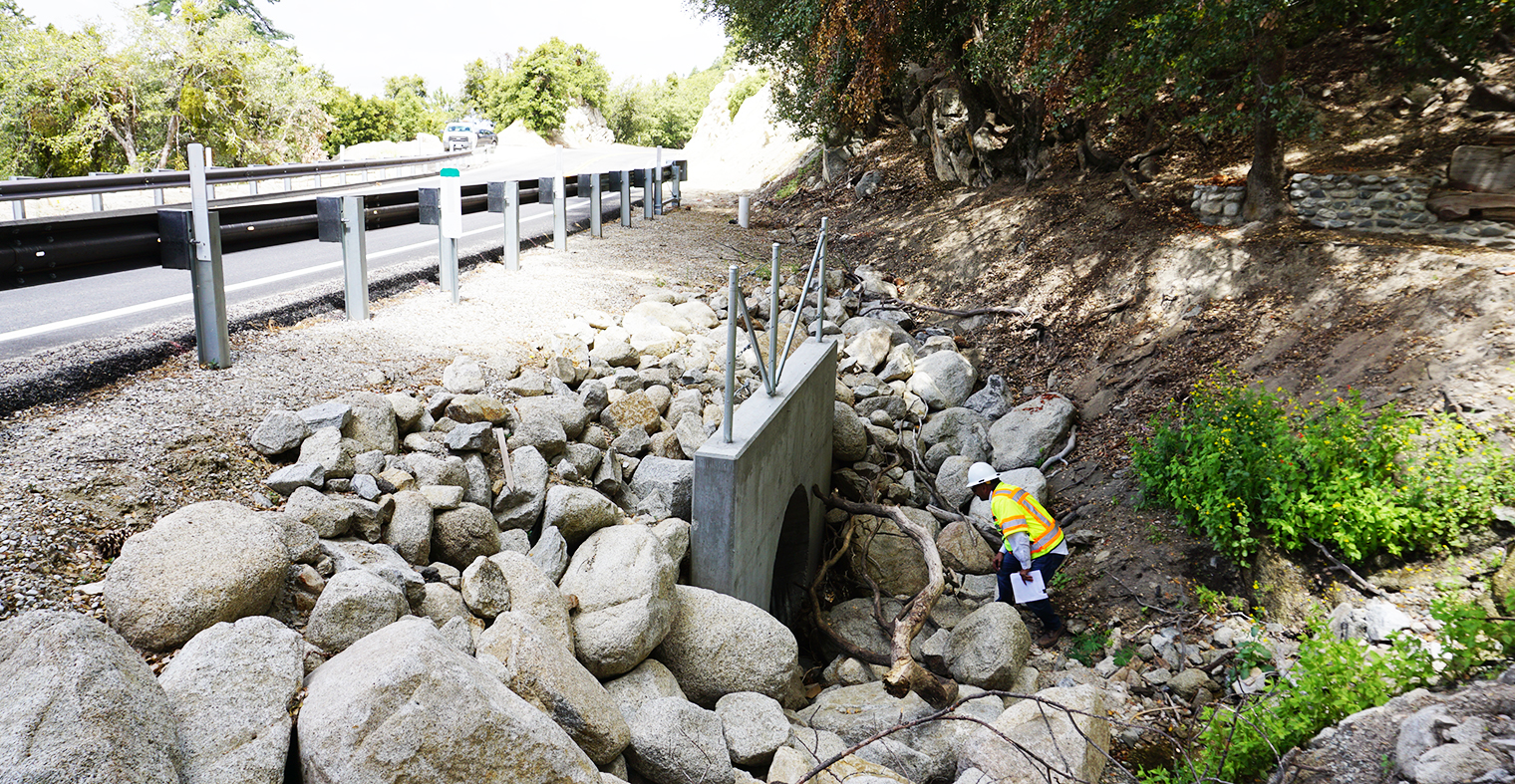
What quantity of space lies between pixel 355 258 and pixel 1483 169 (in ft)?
33.6

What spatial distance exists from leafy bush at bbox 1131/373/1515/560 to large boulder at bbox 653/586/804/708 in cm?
350

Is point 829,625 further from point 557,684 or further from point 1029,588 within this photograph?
point 557,684

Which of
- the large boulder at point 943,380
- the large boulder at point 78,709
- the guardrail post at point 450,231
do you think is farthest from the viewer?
the large boulder at point 943,380

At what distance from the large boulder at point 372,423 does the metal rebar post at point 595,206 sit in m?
9.41

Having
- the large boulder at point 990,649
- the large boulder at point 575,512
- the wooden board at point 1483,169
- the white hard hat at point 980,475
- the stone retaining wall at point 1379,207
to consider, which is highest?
the wooden board at point 1483,169

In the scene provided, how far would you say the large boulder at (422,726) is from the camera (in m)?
2.71

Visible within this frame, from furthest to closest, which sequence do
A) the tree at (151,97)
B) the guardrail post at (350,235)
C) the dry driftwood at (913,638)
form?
the tree at (151,97) < the guardrail post at (350,235) < the dry driftwood at (913,638)

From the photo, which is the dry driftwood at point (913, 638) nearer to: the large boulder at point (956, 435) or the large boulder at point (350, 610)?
the large boulder at point (956, 435)

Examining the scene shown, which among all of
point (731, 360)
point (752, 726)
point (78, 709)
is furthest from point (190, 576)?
point (731, 360)

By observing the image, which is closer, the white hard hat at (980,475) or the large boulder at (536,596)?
the large boulder at (536,596)

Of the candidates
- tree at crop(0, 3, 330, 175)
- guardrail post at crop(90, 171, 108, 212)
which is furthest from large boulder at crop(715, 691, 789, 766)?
tree at crop(0, 3, 330, 175)

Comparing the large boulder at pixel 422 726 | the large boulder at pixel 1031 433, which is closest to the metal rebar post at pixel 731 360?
the large boulder at pixel 422 726

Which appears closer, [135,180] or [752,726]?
[752,726]

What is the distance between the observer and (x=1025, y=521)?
711 centimetres
